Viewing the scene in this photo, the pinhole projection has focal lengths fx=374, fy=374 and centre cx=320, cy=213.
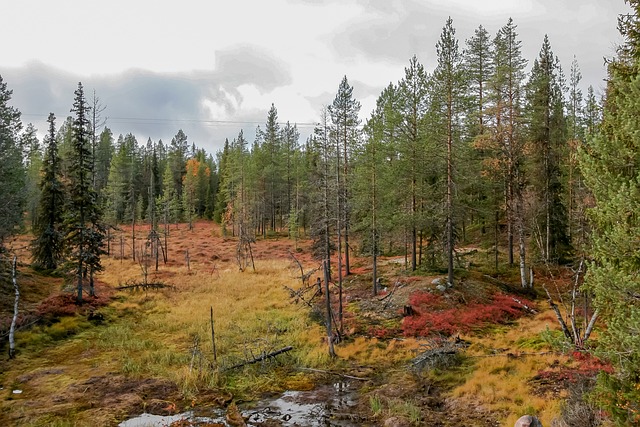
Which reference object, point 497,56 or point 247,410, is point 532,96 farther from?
point 247,410

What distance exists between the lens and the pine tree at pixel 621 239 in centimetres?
Result: 692

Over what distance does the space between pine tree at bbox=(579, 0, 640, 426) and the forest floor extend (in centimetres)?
146

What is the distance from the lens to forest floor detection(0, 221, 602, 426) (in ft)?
39.0

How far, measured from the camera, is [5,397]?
12.8 metres

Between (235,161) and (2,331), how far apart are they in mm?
38882

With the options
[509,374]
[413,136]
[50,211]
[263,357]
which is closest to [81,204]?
[50,211]

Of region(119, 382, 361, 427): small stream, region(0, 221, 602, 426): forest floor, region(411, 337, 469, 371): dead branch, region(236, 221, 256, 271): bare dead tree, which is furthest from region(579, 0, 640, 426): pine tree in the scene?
region(236, 221, 256, 271): bare dead tree

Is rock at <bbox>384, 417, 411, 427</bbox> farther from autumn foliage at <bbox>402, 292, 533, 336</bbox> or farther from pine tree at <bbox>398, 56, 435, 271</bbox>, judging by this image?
pine tree at <bbox>398, 56, 435, 271</bbox>

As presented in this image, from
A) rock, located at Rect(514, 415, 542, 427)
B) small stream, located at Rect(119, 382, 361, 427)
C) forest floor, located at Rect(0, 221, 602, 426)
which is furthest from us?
forest floor, located at Rect(0, 221, 602, 426)

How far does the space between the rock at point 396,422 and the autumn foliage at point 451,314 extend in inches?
327

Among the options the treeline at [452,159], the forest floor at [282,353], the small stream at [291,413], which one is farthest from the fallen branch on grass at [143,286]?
the small stream at [291,413]

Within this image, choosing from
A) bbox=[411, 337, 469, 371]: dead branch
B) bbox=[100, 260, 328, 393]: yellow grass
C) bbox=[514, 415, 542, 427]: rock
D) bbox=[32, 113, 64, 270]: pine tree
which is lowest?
bbox=[100, 260, 328, 393]: yellow grass

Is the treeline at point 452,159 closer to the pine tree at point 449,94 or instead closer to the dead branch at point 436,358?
the pine tree at point 449,94

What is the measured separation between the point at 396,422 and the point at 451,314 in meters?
10.9
